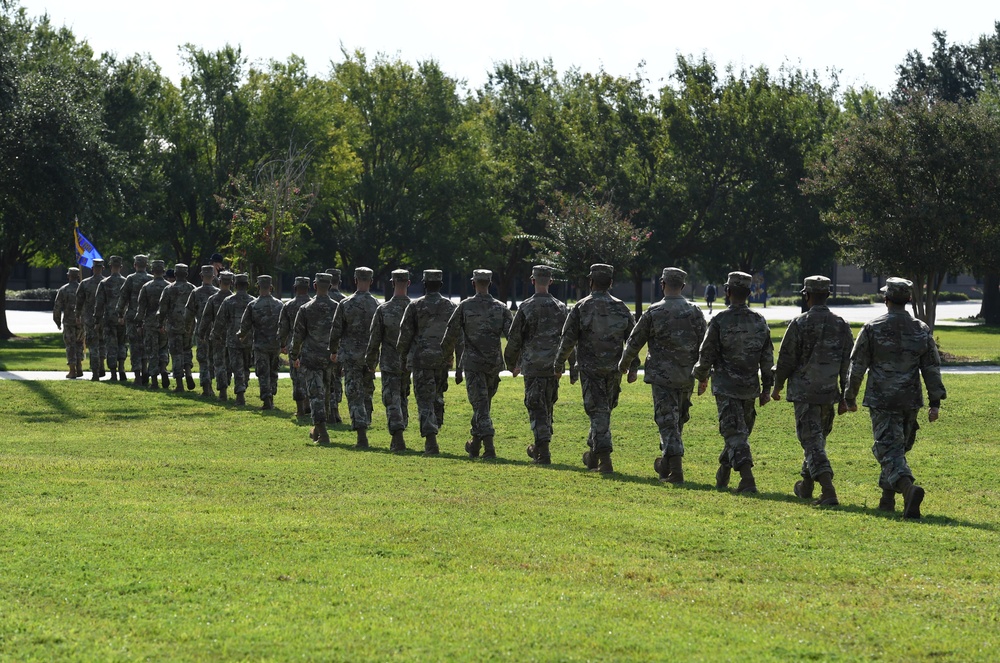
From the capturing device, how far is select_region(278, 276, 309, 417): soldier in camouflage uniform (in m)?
19.7

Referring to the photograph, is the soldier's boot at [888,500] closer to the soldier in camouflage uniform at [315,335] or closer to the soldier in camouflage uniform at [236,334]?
the soldier in camouflage uniform at [315,335]

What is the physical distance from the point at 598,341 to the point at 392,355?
122 inches

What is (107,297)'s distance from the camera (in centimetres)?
2611

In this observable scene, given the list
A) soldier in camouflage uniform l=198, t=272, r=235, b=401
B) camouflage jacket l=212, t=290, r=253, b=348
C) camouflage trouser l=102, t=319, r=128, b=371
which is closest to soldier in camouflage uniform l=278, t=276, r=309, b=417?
camouflage jacket l=212, t=290, r=253, b=348

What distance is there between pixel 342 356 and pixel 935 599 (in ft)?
34.5

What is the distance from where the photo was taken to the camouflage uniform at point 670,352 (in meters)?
13.9

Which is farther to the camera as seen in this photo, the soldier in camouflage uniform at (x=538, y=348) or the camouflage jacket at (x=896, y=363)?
the soldier in camouflage uniform at (x=538, y=348)

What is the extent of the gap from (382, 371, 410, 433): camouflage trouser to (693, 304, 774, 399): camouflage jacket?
4.28 metres

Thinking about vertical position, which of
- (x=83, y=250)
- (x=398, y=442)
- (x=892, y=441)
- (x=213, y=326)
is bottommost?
(x=398, y=442)

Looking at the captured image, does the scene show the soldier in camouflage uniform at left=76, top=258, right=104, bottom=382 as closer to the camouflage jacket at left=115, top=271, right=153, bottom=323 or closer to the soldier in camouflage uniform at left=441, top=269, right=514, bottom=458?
the camouflage jacket at left=115, top=271, right=153, bottom=323

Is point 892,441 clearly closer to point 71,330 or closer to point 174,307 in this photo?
point 174,307

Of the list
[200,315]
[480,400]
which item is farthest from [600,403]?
[200,315]

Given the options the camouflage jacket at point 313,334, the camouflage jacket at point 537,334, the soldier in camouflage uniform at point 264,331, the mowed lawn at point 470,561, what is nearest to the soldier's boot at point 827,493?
the mowed lawn at point 470,561

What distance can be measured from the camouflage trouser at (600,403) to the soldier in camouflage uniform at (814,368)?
2.20m
